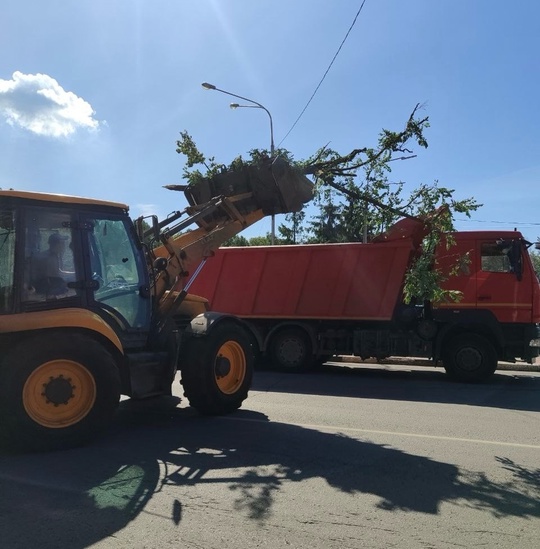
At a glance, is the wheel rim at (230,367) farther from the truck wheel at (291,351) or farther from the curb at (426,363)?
the curb at (426,363)

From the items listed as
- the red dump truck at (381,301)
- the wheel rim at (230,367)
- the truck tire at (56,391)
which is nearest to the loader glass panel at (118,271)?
the truck tire at (56,391)

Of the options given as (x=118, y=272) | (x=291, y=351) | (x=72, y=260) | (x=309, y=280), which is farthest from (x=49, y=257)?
(x=291, y=351)

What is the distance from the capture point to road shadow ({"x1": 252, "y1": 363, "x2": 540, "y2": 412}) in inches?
348

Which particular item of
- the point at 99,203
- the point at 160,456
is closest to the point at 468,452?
the point at 160,456

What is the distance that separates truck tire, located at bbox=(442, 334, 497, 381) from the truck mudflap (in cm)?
478

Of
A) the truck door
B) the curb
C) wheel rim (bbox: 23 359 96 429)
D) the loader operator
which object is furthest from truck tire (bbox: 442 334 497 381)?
the loader operator

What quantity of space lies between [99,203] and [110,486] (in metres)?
3.22

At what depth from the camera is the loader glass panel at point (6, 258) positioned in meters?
5.34

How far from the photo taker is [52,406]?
17.5ft

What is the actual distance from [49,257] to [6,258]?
0.41 m

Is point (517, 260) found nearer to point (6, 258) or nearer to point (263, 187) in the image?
point (263, 187)

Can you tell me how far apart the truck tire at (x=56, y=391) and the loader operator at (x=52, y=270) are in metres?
0.53

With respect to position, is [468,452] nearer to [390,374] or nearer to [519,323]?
[519,323]

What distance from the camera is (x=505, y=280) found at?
10.6m
